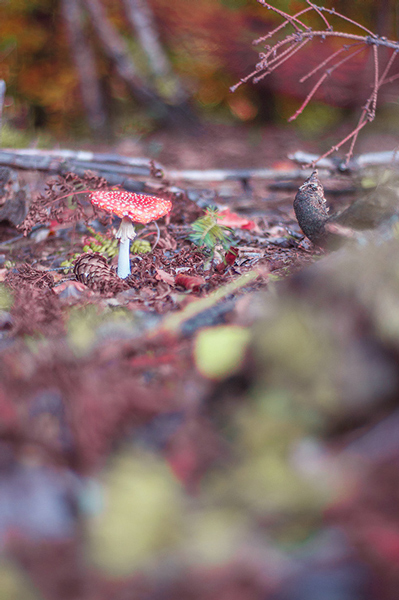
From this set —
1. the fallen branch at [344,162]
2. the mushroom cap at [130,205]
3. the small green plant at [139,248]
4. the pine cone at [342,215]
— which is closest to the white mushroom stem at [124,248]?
the mushroom cap at [130,205]

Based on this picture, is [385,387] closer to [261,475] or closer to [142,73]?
[261,475]

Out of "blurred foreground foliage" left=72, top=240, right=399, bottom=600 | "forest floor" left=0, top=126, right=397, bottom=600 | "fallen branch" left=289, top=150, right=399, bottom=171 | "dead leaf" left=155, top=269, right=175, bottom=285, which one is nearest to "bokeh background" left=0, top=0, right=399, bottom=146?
"fallen branch" left=289, top=150, right=399, bottom=171

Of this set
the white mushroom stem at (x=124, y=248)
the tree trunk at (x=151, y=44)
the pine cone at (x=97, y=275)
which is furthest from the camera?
the tree trunk at (x=151, y=44)

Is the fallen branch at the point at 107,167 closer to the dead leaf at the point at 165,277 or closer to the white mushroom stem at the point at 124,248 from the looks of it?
the white mushroom stem at the point at 124,248

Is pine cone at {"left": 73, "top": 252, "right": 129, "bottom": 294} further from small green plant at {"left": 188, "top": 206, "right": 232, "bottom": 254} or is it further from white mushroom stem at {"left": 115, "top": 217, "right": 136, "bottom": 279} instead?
small green plant at {"left": 188, "top": 206, "right": 232, "bottom": 254}

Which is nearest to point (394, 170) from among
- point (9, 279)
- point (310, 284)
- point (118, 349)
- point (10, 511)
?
point (310, 284)

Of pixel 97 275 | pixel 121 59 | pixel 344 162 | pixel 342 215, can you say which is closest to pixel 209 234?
pixel 97 275

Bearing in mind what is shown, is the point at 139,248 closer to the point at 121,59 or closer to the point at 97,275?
the point at 97,275
